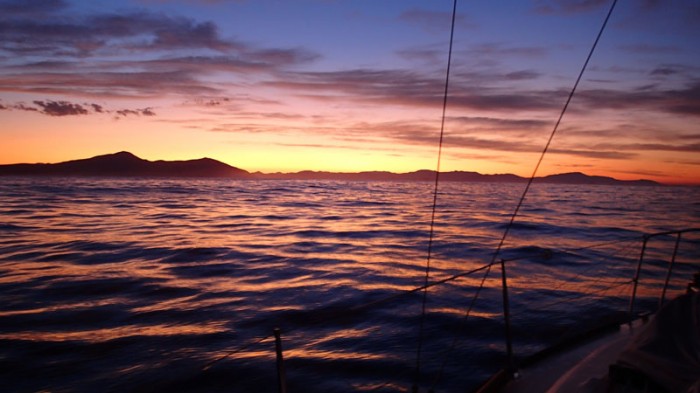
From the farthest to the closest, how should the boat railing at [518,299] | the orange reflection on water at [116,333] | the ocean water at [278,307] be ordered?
the orange reflection on water at [116,333], the ocean water at [278,307], the boat railing at [518,299]

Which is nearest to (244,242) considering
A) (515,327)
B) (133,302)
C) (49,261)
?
(49,261)

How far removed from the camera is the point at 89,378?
24.9ft

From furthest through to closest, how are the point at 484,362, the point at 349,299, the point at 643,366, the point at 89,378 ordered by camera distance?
1. the point at 349,299
2. the point at 484,362
3. the point at 89,378
4. the point at 643,366

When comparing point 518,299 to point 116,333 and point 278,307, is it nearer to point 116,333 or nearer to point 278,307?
point 278,307

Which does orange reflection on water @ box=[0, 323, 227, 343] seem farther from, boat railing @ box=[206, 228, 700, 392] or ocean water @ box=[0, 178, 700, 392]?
boat railing @ box=[206, 228, 700, 392]

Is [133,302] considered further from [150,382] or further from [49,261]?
[49,261]

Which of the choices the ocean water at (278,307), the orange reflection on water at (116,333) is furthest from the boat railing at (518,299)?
the orange reflection on water at (116,333)

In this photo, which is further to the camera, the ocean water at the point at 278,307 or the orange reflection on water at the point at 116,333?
the orange reflection on water at the point at 116,333

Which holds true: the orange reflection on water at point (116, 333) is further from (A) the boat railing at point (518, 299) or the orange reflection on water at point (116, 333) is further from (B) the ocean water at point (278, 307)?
(A) the boat railing at point (518, 299)

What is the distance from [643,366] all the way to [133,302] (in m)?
12.4

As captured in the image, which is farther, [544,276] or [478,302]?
[544,276]

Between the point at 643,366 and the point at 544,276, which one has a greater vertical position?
the point at 643,366

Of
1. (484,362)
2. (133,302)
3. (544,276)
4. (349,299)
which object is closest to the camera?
(484,362)

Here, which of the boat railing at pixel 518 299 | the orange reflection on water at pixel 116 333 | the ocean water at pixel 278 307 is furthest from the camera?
the orange reflection on water at pixel 116 333
